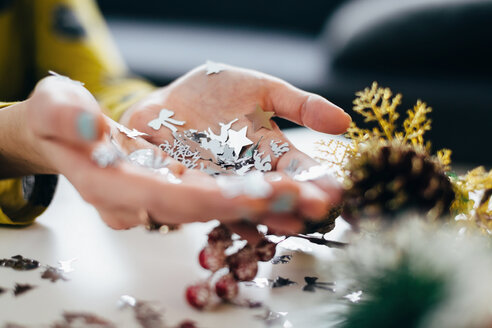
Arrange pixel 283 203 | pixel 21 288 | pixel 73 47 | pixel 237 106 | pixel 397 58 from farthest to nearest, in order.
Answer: pixel 397 58 < pixel 73 47 < pixel 237 106 < pixel 21 288 < pixel 283 203

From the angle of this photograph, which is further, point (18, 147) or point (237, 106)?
A: point (237, 106)

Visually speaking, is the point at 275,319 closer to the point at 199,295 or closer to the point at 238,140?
the point at 199,295

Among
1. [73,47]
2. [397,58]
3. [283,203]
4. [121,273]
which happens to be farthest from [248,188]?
[397,58]

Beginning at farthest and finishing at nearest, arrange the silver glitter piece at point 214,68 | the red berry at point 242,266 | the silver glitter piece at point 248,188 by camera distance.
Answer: the silver glitter piece at point 214,68, the red berry at point 242,266, the silver glitter piece at point 248,188

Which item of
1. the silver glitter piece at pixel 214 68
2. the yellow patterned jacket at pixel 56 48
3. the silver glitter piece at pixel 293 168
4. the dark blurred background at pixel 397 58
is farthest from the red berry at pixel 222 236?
the dark blurred background at pixel 397 58

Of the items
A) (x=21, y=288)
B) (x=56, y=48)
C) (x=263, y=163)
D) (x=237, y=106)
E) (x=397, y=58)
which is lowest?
(x=21, y=288)

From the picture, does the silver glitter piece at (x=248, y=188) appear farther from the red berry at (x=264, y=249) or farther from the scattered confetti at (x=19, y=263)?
the scattered confetti at (x=19, y=263)

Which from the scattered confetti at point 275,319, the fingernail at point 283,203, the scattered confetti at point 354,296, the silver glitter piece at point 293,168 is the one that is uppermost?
the silver glitter piece at point 293,168

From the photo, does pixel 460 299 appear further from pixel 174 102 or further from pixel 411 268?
pixel 174 102
